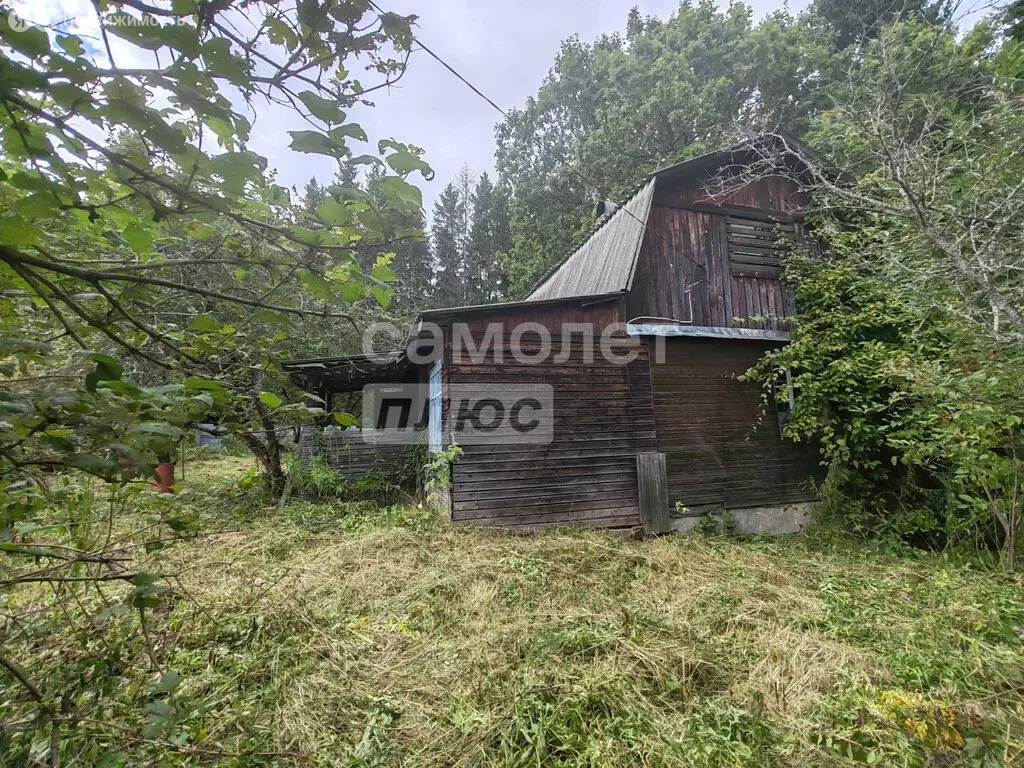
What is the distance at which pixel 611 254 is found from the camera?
7.95 m

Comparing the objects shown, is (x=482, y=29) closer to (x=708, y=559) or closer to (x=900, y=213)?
(x=900, y=213)

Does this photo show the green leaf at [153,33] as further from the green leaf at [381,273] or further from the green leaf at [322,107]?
the green leaf at [381,273]

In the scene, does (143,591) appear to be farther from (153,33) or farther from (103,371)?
(153,33)

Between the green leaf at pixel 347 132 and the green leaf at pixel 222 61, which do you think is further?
the green leaf at pixel 347 132

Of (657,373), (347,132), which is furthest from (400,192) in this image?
(657,373)

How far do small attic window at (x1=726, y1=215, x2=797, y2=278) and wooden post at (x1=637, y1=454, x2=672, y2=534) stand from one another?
3455 mm

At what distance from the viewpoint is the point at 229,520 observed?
6520mm

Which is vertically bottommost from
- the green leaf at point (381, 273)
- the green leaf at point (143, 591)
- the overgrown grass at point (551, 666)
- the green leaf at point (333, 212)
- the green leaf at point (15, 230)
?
the overgrown grass at point (551, 666)

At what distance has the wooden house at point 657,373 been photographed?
19.8ft

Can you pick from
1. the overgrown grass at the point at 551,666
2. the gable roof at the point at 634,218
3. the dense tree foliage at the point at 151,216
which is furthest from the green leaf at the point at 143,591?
the gable roof at the point at 634,218

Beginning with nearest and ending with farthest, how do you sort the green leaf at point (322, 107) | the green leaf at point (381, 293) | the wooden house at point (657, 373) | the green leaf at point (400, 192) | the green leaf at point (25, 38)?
the green leaf at point (25, 38)
the green leaf at point (322, 107)
the green leaf at point (400, 192)
the green leaf at point (381, 293)
the wooden house at point (657, 373)

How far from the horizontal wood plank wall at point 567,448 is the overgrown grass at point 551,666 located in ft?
3.61

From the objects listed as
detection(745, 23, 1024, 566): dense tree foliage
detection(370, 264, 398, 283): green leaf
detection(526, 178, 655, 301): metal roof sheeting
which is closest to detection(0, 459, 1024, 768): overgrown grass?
detection(370, 264, 398, 283): green leaf

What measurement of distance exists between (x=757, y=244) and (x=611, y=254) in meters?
2.38
